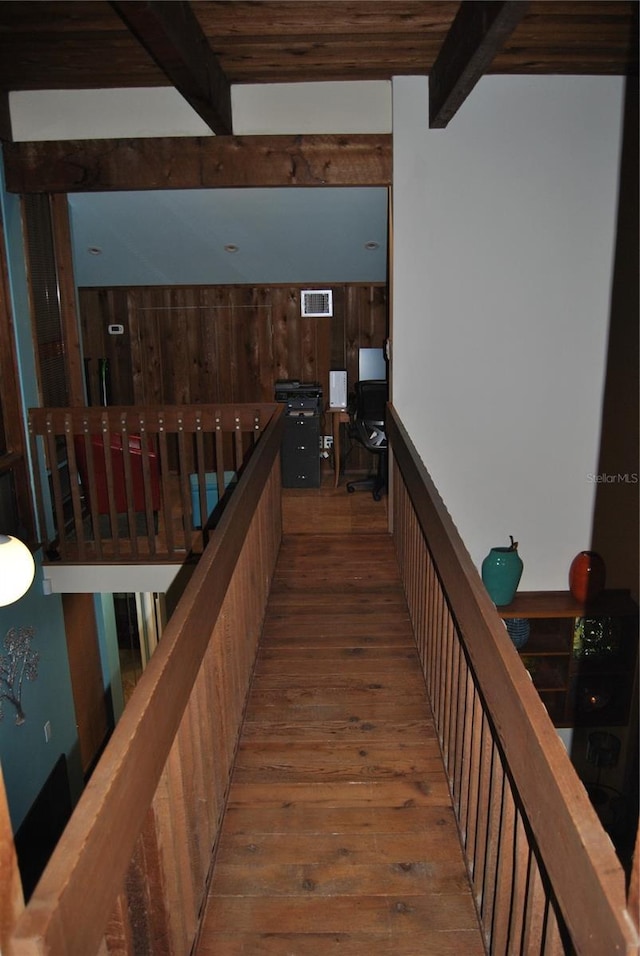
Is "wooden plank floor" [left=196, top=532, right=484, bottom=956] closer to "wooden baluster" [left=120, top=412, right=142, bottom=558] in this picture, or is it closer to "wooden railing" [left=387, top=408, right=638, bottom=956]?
"wooden railing" [left=387, top=408, right=638, bottom=956]

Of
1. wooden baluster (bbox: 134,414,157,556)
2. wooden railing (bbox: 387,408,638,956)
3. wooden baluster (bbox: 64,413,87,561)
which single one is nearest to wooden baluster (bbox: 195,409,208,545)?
wooden baluster (bbox: 134,414,157,556)

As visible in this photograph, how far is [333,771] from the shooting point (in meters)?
2.59

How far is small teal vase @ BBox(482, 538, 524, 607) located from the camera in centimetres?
488

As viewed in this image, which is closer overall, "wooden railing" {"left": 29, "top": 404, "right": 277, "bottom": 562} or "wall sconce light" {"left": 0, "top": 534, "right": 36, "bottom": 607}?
"wall sconce light" {"left": 0, "top": 534, "right": 36, "bottom": 607}

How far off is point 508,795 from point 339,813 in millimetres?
929

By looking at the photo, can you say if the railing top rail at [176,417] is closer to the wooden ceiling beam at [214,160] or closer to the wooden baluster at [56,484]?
the wooden baluster at [56,484]

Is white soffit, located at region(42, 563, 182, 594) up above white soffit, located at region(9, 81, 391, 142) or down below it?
below

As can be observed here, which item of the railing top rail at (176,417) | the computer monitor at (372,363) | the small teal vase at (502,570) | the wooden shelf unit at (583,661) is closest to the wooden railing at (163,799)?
the railing top rail at (176,417)

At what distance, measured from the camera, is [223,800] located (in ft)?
7.85

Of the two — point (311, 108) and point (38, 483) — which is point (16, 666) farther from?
point (311, 108)

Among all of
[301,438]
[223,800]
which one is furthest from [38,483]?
[223,800]

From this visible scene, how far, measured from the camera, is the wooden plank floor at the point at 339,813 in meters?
1.98

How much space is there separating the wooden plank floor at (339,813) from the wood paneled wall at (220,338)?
3.70m

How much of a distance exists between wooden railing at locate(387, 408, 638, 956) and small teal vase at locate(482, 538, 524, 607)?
204cm
